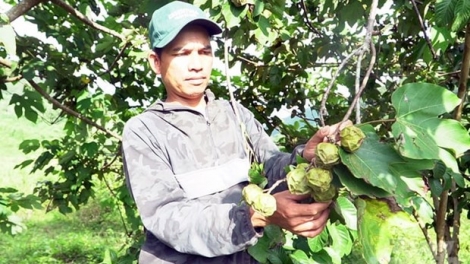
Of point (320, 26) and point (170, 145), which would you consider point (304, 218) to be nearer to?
point (170, 145)

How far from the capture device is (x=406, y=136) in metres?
1.10

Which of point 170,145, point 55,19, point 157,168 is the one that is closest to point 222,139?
point 170,145

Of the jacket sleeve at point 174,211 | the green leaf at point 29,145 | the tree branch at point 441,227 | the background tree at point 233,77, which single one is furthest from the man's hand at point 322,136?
the green leaf at point 29,145

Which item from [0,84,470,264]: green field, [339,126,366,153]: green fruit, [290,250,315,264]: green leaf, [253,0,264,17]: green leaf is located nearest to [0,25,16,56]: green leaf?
[253,0,264,17]: green leaf

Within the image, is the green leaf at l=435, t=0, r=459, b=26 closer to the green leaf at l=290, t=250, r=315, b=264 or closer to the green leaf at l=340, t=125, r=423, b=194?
the green leaf at l=340, t=125, r=423, b=194

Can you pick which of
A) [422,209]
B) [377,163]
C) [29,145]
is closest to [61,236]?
[29,145]

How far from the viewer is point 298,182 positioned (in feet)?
3.70

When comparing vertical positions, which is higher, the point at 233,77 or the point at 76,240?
the point at 233,77

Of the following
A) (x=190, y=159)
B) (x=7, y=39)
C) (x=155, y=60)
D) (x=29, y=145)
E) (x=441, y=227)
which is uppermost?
(x=7, y=39)

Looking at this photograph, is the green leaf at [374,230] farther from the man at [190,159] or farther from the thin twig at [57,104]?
the thin twig at [57,104]

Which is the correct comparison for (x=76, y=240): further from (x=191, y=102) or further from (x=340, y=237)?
(x=340, y=237)

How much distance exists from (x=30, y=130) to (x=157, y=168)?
13.5m

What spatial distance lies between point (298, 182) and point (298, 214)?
10 cm

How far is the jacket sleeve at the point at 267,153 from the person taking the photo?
169 centimetres
